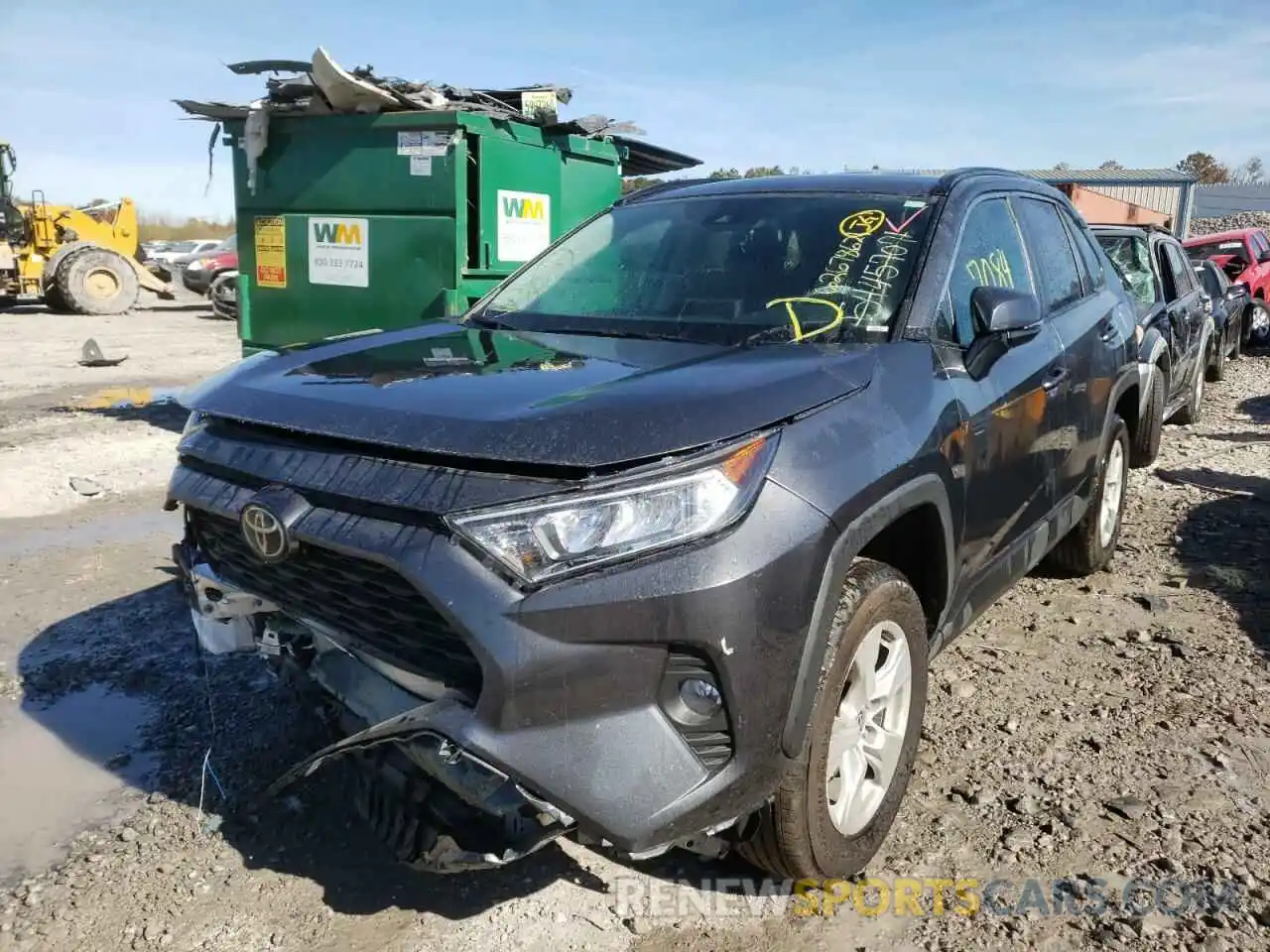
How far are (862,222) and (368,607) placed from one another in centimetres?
195

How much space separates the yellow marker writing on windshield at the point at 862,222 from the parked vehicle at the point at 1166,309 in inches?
146

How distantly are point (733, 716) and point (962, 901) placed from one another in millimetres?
1004

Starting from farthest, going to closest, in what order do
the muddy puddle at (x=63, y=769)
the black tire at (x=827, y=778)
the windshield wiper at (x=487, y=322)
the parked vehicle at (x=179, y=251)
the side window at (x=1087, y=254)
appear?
the parked vehicle at (x=179, y=251), the side window at (x=1087, y=254), the windshield wiper at (x=487, y=322), the muddy puddle at (x=63, y=769), the black tire at (x=827, y=778)

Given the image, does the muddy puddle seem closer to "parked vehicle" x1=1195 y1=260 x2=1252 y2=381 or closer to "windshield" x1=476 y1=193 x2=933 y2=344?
"windshield" x1=476 y1=193 x2=933 y2=344

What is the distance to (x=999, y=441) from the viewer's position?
3.03 m

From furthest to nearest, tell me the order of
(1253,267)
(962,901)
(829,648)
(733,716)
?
(1253,267) < (962,901) < (829,648) < (733,716)

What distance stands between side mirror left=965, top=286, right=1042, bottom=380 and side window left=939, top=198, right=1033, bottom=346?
0.16 ft

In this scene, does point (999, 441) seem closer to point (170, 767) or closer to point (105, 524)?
point (170, 767)

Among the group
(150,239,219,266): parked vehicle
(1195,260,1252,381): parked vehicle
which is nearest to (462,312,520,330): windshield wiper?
(1195,260,1252,381): parked vehicle

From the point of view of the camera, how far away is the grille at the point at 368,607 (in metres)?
2.04

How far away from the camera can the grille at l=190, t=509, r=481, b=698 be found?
2.04 meters

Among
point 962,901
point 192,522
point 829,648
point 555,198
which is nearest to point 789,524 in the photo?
point 829,648

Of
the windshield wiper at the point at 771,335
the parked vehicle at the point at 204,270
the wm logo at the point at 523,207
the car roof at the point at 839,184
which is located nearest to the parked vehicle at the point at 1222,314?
the wm logo at the point at 523,207

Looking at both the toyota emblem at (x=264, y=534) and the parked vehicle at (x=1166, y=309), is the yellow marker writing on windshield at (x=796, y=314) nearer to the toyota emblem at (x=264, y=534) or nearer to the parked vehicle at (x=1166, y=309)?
the toyota emblem at (x=264, y=534)
